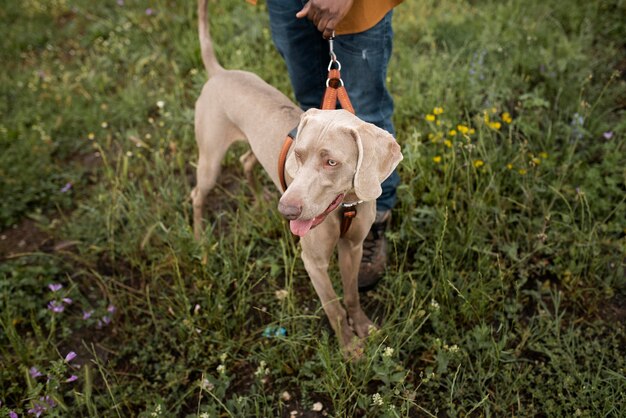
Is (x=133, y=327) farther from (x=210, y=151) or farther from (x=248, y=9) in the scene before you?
(x=248, y=9)

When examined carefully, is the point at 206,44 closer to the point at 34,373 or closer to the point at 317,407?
the point at 34,373

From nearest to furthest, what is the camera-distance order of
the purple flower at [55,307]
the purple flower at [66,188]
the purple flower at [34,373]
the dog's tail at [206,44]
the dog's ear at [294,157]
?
1. the dog's ear at [294,157]
2. the purple flower at [34,373]
3. the purple flower at [55,307]
4. the dog's tail at [206,44]
5. the purple flower at [66,188]

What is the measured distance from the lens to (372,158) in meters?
1.79

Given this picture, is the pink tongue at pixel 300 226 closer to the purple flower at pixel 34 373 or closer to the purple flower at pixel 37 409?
the purple flower at pixel 37 409

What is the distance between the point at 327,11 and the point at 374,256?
1344 mm

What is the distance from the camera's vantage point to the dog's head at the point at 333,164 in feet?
5.82

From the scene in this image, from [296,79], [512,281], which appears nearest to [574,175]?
[512,281]

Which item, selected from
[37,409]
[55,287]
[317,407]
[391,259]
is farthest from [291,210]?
[55,287]

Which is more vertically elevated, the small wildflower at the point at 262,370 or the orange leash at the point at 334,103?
the orange leash at the point at 334,103

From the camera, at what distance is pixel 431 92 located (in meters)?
3.49

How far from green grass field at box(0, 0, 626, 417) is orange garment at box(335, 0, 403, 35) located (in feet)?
2.74

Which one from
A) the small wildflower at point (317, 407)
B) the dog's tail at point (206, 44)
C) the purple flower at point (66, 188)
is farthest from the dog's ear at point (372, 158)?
the purple flower at point (66, 188)

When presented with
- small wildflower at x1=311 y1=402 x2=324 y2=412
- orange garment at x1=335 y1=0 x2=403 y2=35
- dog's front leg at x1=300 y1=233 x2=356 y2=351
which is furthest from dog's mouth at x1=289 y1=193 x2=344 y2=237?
small wildflower at x1=311 y1=402 x2=324 y2=412

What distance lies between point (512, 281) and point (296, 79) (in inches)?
63.9
